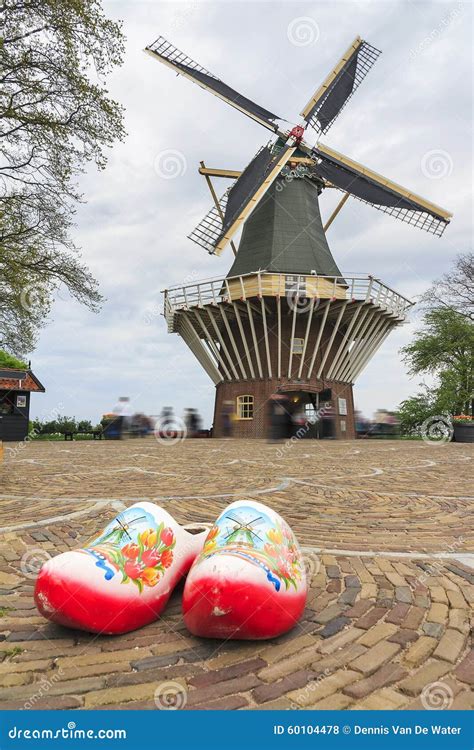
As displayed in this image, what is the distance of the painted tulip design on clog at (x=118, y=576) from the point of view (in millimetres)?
1989

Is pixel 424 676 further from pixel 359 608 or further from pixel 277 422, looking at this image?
pixel 277 422

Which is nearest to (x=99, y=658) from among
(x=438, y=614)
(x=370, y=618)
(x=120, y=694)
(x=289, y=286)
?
(x=120, y=694)

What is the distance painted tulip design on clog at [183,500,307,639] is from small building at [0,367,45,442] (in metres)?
23.3

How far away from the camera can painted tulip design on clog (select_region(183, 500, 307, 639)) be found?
1868 mm

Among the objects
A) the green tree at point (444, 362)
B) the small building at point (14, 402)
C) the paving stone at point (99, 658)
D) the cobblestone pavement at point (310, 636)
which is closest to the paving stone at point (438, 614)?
the cobblestone pavement at point (310, 636)

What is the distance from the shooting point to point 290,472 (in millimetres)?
7992

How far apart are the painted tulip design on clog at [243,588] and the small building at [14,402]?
2330 centimetres

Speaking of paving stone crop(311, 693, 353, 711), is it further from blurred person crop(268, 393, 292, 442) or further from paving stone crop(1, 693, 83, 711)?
blurred person crop(268, 393, 292, 442)

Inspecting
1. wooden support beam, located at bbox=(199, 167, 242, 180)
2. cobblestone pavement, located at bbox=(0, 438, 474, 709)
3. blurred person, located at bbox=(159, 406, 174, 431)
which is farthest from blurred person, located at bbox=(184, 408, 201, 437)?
cobblestone pavement, located at bbox=(0, 438, 474, 709)

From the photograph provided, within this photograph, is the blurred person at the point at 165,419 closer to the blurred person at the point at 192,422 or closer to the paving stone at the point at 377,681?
the blurred person at the point at 192,422

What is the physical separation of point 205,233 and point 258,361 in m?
7.74
